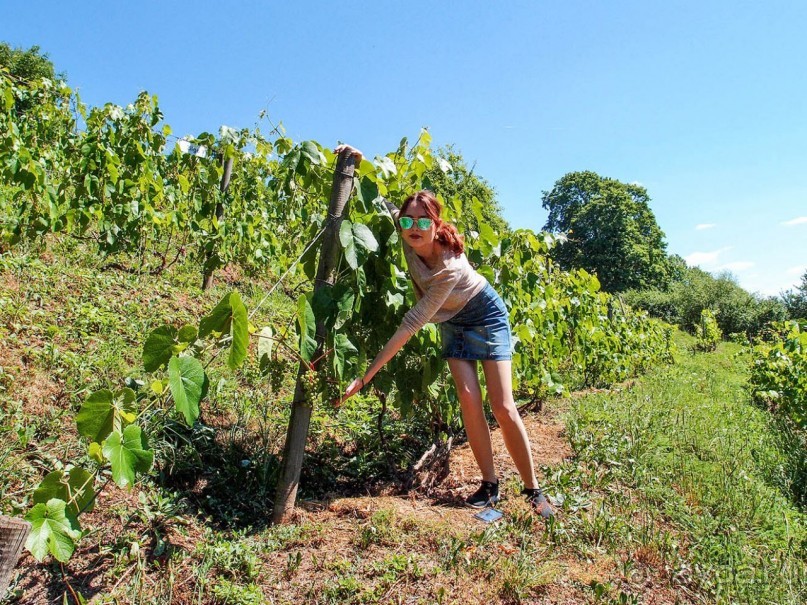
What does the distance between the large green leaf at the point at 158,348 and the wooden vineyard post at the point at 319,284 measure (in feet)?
2.30

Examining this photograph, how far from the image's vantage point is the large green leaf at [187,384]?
1553 millimetres

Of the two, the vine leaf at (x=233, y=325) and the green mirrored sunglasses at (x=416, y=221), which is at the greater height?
the green mirrored sunglasses at (x=416, y=221)

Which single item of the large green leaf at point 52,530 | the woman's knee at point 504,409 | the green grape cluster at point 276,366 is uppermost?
the green grape cluster at point 276,366

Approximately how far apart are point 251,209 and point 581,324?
14.8ft

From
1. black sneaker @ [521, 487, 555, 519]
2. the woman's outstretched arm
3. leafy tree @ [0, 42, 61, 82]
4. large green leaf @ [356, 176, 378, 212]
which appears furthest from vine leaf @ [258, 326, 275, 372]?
leafy tree @ [0, 42, 61, 82]

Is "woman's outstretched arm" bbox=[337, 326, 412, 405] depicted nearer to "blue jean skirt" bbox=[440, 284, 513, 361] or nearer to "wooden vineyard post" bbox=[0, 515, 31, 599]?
"blue jean skirt" bbox=[440, 284, 513, 361]

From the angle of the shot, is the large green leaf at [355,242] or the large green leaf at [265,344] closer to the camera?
the large green leaf at [265,344]

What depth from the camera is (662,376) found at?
7945 millimetres

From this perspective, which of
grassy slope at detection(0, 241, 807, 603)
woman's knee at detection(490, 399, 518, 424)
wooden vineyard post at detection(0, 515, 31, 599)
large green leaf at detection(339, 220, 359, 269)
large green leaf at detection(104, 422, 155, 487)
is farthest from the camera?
woman's knee at detection(490, 399, 518, 424)

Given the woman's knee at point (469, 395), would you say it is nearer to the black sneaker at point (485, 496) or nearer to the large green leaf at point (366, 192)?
the black sneaker at point (485, 496)

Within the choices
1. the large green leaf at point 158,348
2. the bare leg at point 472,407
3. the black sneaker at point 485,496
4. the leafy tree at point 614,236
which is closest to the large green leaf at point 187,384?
the large green leaf at point 158,348

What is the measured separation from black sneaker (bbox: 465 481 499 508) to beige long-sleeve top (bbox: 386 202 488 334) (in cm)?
87

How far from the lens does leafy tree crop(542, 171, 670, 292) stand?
32.2 meters

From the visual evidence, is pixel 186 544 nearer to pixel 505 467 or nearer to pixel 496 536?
pixel 496 536
